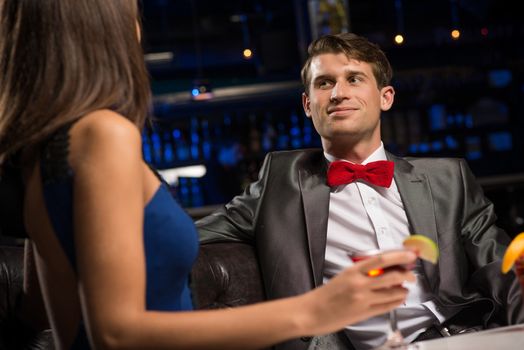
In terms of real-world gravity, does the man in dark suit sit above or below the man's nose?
below

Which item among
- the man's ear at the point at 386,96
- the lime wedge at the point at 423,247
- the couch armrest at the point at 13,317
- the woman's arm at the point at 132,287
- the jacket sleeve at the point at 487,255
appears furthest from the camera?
the man's ear at the point at 386,96

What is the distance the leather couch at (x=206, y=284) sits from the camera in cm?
257

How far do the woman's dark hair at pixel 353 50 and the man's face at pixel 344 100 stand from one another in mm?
21

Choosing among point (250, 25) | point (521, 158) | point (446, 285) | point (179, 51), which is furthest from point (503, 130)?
point (446, 285)

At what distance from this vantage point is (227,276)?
2918 mm

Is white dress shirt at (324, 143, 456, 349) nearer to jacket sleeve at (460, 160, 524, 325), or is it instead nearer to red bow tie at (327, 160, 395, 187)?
red bow tie at (327, 160, 395, 187)

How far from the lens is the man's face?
309cm

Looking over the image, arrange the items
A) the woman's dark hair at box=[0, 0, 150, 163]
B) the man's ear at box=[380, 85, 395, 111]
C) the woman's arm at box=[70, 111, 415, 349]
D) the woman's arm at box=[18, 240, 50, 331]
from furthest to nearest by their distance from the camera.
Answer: the man's ear at box=[380, 85, 395, 111], the woman's arm at box=[18, 240, 50, 331], the woman's dark hair at box=[0, 0, 150, 163], the woman's arm at box=[70, 111, 415, 349]

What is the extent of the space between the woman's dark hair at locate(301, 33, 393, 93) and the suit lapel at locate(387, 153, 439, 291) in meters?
0.40

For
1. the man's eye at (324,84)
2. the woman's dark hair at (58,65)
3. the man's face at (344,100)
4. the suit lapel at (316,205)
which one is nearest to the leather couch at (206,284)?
the suit lapel at (316,205)

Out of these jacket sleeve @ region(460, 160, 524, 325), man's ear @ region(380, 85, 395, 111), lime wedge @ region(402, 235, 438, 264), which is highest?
man's ear @ region(380, 85, 395, 111)

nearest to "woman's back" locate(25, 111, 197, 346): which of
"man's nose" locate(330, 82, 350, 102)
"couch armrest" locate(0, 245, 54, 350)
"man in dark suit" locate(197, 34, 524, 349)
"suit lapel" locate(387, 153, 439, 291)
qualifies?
"couch armrest" locate(0, 245, 54, 350)

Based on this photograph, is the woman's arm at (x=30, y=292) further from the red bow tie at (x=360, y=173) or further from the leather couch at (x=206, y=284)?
the red bow tie at (x=360, y=173)

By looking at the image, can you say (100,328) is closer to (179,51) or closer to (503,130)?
(179,51)
